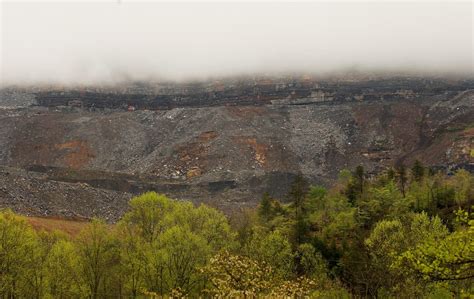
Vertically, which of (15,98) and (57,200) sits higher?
(15,98)

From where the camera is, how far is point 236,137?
127250mm

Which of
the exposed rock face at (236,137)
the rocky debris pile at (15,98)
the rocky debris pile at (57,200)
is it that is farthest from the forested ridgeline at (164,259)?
the rocky debris pile at (15,98)

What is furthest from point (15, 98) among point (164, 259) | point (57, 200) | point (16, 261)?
point (164, 259)

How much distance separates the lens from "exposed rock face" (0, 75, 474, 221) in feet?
345

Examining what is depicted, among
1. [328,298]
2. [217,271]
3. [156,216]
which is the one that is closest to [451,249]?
[217,271]

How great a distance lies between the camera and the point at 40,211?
72250 millimetres

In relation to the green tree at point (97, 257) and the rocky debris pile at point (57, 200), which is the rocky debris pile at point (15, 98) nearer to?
the rocky debris pile at point (57, 200)

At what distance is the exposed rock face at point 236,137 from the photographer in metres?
105

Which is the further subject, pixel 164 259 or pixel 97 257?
pixel 97 257

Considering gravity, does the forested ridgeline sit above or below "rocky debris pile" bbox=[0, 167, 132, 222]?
above

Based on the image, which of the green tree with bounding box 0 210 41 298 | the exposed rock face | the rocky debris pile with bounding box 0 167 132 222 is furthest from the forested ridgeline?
the exposed rock face

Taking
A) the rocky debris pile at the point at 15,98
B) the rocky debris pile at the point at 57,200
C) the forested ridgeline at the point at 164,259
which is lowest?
the rocky debris pile at the point at 57,200

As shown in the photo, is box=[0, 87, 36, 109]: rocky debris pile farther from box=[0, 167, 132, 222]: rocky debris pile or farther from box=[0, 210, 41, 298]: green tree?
box=[0, 210, 41, 298]: green tree

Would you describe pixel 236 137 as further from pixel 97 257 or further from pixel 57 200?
pixel 97 257
